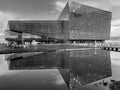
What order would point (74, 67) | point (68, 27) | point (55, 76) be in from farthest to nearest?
point (68, 27) < point (74, 67) < point (55, 76)

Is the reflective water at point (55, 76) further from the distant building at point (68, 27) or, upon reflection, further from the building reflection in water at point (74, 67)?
the distant building at point (68, 27)

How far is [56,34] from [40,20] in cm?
1822

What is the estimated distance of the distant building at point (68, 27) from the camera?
81500mm

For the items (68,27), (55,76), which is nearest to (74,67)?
(55,76)

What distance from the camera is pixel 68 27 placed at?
7988 cm

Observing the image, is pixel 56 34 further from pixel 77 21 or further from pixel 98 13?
pixel 98 13

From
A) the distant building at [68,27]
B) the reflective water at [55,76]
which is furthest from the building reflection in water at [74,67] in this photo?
the distant building at [68,27]

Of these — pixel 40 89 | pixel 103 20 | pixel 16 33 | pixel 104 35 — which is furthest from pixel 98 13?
pixel 40 89

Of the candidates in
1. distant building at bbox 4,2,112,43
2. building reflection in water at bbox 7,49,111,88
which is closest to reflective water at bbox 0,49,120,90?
building reflection in water at bbox 7,49,111,88

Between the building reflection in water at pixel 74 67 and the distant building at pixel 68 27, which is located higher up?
the distant building at pixel 68 27

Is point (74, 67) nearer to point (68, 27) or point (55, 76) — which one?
point (55, 76)

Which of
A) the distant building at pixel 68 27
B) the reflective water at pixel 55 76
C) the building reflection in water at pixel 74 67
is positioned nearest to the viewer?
the reflective water at pixel 55 76

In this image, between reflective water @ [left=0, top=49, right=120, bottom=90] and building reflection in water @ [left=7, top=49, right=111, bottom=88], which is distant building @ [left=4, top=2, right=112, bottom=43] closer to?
building reflection in water @ [left=7, top=49, right=111, bottom=88]

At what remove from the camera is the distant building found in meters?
81.5
